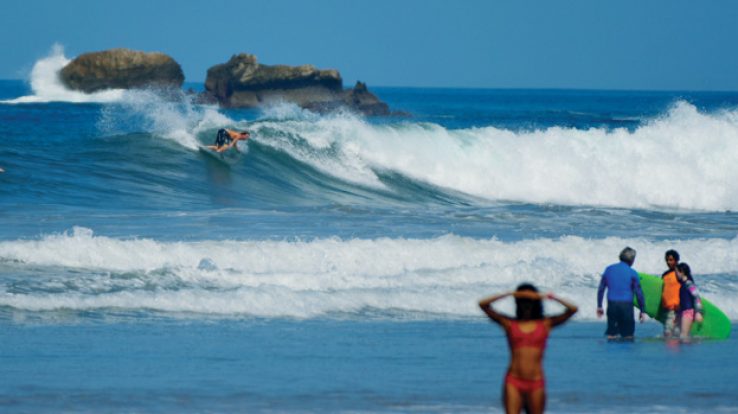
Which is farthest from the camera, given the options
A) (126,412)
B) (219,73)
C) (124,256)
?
(219,73)

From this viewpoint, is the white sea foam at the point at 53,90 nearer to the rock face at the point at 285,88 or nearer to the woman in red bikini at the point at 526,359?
the rock face at the point at 285,88

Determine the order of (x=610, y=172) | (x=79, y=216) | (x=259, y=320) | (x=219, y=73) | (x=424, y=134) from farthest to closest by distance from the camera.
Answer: (x=219, y=73) < (x=424, y=134) < (x=610, y=172) < (x=79, y=216) < (x=259, y=320)

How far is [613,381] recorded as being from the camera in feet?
28.4

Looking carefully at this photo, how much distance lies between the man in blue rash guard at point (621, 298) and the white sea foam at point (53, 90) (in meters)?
73.2

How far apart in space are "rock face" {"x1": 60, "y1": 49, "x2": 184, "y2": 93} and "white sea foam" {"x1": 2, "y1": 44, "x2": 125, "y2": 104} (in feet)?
3.71

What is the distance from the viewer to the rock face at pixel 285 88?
72.2 meters

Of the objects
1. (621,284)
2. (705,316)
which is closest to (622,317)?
(621,284)

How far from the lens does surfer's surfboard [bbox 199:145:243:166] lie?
85.3 feet

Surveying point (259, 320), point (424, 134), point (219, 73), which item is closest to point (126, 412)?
point (259, 320)

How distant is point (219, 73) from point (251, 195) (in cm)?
5446

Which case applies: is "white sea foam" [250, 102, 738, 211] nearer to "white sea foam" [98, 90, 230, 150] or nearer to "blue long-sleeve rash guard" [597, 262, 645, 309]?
"white sea foam" [98, 90, 230, 150]

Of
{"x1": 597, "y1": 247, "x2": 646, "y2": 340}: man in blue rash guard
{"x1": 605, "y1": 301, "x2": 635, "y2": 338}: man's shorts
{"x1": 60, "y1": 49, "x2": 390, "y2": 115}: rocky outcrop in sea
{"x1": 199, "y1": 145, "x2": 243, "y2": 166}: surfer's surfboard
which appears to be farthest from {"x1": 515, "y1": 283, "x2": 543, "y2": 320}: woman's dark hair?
{"x1": 60, "y1": 49, "x2": 390, "y2": 115}: rocky outcrop in sea

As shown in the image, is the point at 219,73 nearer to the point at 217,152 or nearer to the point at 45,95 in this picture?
the point at 45,95

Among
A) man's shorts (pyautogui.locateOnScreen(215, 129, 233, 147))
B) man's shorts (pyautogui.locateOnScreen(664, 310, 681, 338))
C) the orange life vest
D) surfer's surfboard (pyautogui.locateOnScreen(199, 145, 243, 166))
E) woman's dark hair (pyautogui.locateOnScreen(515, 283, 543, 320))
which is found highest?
man's shorts (pyautogui.locateOnScreen(215, 129, 233, 147))
